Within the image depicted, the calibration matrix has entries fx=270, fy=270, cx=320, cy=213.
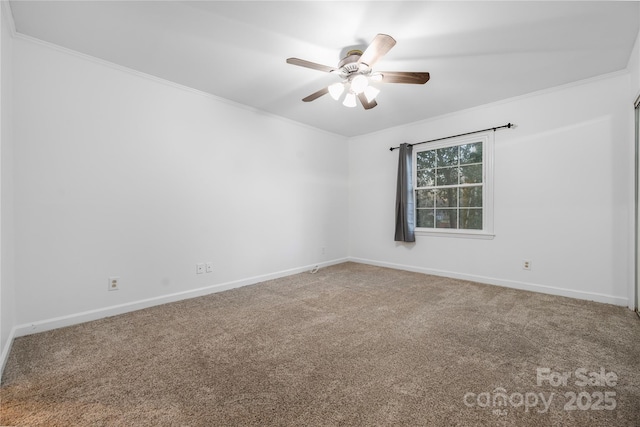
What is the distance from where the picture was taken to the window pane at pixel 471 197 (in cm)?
381

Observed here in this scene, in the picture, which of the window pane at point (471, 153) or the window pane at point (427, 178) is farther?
the window pane at point (427, 178)

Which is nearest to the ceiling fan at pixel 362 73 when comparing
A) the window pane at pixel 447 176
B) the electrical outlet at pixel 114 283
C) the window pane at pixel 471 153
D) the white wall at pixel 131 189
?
the white wall at pixel 131 189

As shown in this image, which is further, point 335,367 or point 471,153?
point 471,153

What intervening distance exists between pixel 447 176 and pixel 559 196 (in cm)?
134

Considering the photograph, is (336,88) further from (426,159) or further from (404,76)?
(426,159)

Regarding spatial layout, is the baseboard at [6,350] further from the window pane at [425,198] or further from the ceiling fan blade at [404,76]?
the window pane at [425,198]

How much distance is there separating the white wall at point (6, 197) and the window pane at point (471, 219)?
4710mm

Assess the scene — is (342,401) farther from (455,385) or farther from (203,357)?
(203,357)

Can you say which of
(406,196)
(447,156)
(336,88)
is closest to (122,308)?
(336,88)

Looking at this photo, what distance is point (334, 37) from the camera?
2.21 m

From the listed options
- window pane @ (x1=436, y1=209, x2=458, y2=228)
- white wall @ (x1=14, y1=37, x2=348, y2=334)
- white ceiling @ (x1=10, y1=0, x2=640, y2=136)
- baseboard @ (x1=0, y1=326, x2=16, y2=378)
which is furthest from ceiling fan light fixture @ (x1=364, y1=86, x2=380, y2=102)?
baseboard @ (x1=0, y1=326, x2=16, y2=378)

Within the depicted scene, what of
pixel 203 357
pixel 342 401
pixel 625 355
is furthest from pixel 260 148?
pixel 625 355

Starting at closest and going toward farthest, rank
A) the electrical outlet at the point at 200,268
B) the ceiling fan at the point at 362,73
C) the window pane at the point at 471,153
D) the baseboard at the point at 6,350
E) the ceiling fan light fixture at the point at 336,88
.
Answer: the baseboard at the point at 6,350 → the ceiling fan at the point at 362,73 → the ceiling fan light fixture at the point at 336,88 → the electrical outlet at the point at 200,268 → the window pane at the point at 471,153

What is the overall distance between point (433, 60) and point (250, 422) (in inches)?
122
